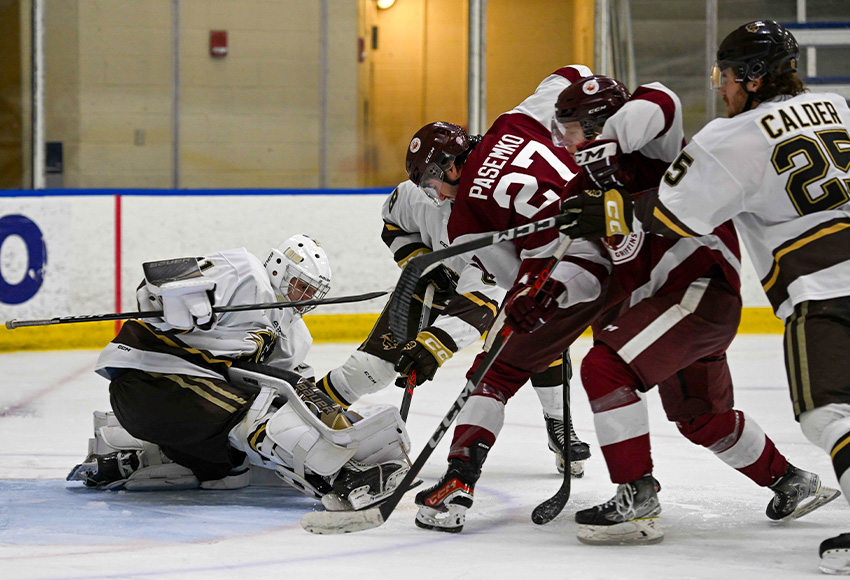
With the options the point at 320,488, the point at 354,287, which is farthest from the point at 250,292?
the point at 354,287

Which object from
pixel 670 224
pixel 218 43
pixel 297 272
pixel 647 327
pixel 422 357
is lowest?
pixel 422 357

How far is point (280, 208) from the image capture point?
19.7 feet

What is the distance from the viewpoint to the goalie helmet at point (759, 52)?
223 cm

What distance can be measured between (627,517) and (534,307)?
490 millimetres

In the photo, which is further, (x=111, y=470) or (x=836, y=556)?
(x=111, y=470)

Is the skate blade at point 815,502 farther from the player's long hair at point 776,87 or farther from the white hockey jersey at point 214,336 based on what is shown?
the white hockey jersey at point 214,336

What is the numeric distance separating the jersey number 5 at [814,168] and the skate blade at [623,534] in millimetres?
749

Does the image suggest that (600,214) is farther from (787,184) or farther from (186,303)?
(186,303)

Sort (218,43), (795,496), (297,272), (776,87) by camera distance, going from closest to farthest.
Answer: (776,87) < (795,496) < (297,272) < (218,43)

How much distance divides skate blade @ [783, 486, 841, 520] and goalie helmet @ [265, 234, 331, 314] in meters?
1.35

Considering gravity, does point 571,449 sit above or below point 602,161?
below

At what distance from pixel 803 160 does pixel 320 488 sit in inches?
54.5

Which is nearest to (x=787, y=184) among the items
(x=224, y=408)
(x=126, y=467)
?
(x=224, y=408)

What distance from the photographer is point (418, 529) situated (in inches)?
99.7
